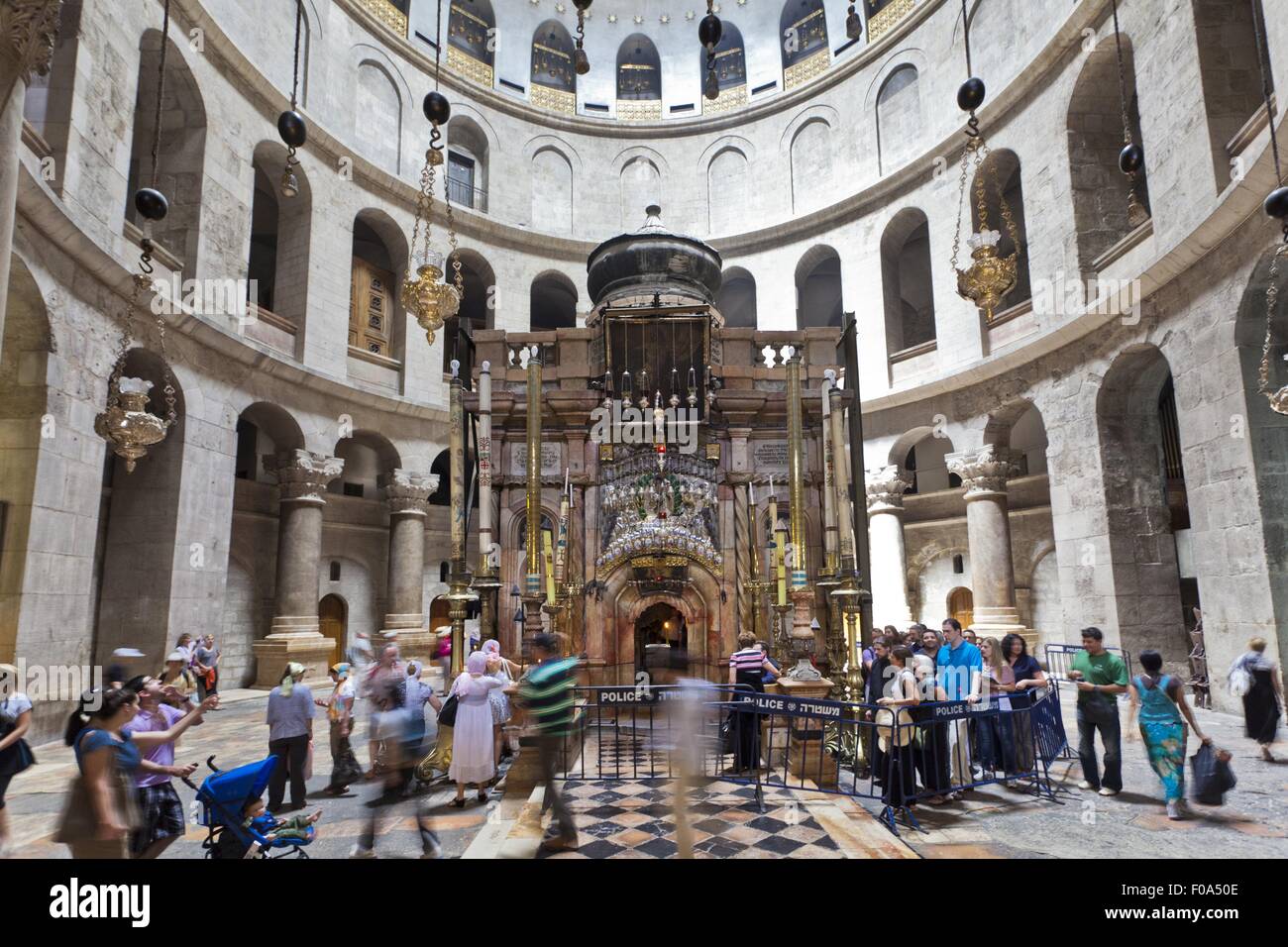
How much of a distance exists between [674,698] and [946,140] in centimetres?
1846

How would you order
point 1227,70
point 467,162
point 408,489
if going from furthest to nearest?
point 467,162 → point 408,489 → point 1227,70

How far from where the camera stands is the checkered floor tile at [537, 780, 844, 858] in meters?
5.36

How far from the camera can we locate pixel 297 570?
1669 cm

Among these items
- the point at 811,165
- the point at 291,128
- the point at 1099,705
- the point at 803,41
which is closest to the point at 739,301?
the point at 811,165

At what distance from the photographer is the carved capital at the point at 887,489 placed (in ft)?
62.1

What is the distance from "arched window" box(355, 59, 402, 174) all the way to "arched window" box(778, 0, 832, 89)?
12.8 m

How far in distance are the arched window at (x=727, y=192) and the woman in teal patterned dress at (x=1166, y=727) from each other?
67.2 feet

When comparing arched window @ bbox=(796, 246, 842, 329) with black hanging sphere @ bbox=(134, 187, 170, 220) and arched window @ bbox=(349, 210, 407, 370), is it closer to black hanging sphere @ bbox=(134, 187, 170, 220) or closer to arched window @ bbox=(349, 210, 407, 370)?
arched window @ bbox=(349, 210, 407, 370)

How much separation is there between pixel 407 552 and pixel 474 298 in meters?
9.73

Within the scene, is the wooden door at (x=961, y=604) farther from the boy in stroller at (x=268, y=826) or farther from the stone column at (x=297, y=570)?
the boy in stroller at (x=268, y=826)

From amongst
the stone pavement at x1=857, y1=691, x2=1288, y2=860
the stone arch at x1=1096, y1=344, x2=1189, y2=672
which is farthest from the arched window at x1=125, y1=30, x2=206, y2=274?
the stone arch at x1=1096, y1=344, x2=1189, y2=672

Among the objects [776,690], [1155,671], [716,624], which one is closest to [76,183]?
[716,624]

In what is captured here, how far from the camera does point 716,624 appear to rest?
10.4m

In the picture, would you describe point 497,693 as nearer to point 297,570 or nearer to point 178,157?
point 297,570
